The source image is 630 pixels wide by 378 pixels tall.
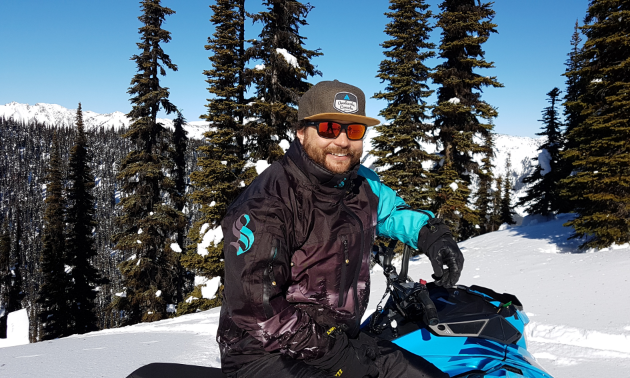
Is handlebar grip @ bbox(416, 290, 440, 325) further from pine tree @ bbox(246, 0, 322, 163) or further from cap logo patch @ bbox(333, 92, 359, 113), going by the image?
pine tree @ bbox(246, 0, 322, 163)

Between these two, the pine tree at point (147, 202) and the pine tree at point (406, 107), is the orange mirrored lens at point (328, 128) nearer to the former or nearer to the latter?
the pine tree at point (406, 107)

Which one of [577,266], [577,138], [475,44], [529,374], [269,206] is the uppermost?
[475,44]

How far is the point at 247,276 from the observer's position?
1.66m

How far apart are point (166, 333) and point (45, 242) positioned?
25029mm

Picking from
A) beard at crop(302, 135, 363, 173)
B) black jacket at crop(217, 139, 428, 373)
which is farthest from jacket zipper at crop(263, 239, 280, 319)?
beard at crop(302, 135, 363, 173)

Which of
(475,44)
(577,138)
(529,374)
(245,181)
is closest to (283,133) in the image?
(245,181)

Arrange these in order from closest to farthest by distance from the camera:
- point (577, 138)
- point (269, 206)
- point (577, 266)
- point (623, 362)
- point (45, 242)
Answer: point (269, 206) → point (623, 362) → point (577, 266) → point (577, 138) → point (45, 242)

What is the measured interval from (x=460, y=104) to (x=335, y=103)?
47.2ft

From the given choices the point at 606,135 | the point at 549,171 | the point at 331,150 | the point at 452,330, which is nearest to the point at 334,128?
the point at 331,150

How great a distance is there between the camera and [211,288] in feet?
47.6

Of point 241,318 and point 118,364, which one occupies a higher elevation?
point 241,318

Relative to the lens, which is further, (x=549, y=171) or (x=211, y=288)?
(x=549, y=171)

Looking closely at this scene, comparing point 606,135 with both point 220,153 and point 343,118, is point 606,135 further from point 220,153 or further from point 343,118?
point 220,153

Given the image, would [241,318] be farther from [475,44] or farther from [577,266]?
[475,44]
